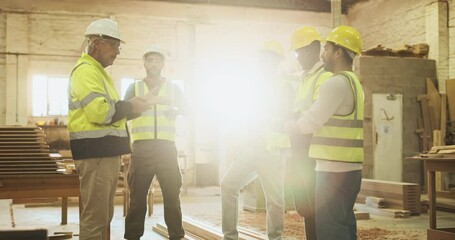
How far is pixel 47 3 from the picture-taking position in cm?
1418

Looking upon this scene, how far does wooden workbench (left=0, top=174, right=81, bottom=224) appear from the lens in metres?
4.13

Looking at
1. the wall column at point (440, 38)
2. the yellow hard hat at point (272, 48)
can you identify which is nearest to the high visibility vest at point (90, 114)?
the yellow hard hat at point (272, 48)

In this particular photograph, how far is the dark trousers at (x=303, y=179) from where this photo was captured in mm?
4207

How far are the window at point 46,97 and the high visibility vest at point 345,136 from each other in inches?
457

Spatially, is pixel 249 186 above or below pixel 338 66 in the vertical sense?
below

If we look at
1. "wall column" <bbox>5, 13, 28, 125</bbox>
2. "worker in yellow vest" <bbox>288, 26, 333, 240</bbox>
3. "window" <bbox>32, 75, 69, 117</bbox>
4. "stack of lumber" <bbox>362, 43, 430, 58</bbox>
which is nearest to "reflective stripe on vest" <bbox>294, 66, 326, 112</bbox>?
"worker in yellow vest" <bbox>288, 26, 333, 240</bbox>

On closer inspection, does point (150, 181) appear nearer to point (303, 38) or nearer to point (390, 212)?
point (303, 38)

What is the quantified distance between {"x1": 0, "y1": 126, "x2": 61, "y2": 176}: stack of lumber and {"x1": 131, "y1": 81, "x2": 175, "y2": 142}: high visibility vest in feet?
3.32

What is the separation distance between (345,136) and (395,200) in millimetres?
6130

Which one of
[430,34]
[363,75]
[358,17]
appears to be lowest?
[363,75]

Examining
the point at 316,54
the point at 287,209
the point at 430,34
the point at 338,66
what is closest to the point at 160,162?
the point at 316,54

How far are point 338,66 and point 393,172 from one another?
9797 millimetres

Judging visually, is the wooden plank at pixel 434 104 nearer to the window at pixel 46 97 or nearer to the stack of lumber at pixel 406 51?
the stack of lumber at pixel 406 51

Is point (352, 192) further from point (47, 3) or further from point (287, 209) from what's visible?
point (47, 3)
